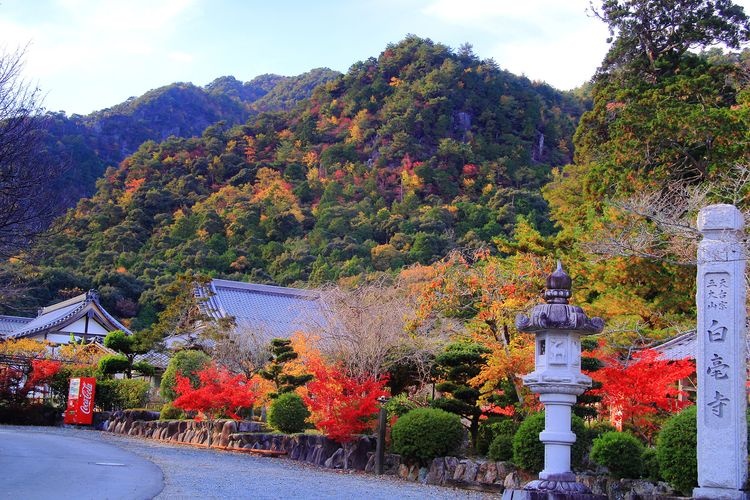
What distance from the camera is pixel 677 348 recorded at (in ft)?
54.6

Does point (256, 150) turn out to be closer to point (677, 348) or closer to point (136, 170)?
point (136, 170)

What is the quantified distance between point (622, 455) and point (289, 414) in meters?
8.41

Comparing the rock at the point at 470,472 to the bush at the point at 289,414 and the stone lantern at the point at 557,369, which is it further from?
the bush at the point at 289,414

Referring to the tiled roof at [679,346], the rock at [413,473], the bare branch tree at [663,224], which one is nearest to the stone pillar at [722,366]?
the bare branch tree at [663,224]

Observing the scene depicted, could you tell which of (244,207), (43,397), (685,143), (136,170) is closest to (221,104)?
(136,170)

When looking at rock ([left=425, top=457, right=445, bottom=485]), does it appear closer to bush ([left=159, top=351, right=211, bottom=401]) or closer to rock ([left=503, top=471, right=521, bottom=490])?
rock ([left=503, top=471, right=521, bottom=490])

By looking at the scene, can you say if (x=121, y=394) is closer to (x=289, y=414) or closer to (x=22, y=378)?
(x=22, y=378)

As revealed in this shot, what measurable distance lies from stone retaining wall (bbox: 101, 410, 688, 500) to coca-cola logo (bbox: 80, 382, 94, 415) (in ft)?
6.97

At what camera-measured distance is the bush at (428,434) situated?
14.6m

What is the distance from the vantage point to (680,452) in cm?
1075

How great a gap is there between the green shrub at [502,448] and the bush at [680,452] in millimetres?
3218

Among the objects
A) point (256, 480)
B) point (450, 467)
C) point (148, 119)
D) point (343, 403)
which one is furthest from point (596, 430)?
point (148, 119)

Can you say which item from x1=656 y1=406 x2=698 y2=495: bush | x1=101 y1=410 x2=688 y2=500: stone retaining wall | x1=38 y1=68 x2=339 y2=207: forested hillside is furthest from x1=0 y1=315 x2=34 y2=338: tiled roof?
x1=656 y1=406 x2=698 y2=495: bush

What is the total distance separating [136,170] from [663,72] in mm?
40342
